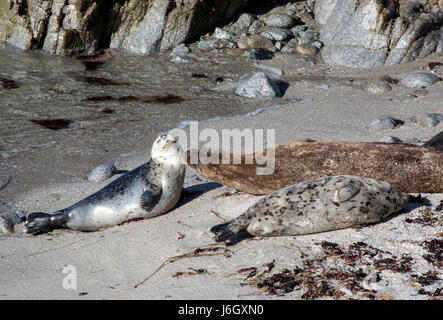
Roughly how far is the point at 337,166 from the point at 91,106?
5039 mm

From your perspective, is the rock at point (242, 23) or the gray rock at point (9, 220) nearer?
the gray rock at point (9, 220)

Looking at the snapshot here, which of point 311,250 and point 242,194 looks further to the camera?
point 242,194

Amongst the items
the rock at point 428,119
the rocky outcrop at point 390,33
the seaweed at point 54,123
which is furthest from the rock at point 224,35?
the rock at point 428,119

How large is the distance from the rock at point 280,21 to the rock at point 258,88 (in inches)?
131

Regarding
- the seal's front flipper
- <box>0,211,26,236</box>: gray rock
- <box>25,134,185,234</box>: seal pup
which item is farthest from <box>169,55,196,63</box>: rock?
the seal's front flipper

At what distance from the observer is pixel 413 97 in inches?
333

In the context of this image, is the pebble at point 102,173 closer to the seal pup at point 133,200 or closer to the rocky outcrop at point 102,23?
the seal pup at point 133,200

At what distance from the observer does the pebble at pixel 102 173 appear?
599 cm

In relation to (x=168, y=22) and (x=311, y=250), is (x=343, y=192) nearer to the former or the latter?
(x=311, y=250)

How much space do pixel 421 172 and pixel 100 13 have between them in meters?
8.99

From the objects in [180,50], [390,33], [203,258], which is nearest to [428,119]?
[390,33]

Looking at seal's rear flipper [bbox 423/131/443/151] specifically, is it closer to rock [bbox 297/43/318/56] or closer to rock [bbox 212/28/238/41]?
rock [bbox 297/43/318/56]

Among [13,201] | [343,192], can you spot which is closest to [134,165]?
[13,201]

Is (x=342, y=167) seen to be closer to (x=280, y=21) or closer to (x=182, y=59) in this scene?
(x=182, y=59)
